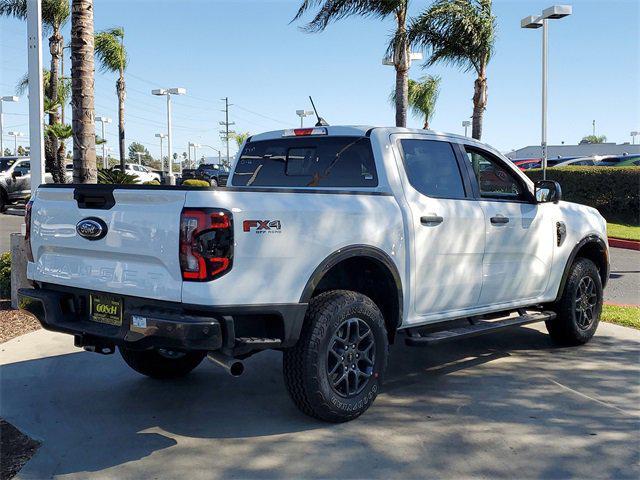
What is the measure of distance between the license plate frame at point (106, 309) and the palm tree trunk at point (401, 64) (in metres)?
14.7

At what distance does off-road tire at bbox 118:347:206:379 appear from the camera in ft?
17.0

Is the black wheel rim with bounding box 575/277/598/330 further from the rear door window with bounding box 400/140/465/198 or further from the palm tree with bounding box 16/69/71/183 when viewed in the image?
the palm tree with bounding box 16/69/71/183

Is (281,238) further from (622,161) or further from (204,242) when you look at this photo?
(622,161)

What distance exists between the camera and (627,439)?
417 cm

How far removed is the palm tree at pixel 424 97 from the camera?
4347cm

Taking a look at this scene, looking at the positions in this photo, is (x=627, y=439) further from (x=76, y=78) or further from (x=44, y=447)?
(x=76, y=78)

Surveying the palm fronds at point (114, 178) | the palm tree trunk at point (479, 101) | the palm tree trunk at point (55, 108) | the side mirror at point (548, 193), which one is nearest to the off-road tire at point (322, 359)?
the side mirror at point (548, 193)

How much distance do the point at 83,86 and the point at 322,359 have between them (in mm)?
5630

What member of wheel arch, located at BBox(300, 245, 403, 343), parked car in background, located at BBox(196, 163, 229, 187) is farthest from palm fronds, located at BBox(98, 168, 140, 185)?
wheel arch, located at BBox(300, 245, 403, 343)

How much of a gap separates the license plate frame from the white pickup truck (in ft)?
0.04

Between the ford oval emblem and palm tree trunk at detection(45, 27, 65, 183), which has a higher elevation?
palm tree trunk at detection(45, 27, 65, 183)

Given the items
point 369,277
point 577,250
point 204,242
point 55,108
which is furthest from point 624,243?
point 55,108

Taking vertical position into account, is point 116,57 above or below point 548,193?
above

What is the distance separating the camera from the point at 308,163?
5.48 metres
